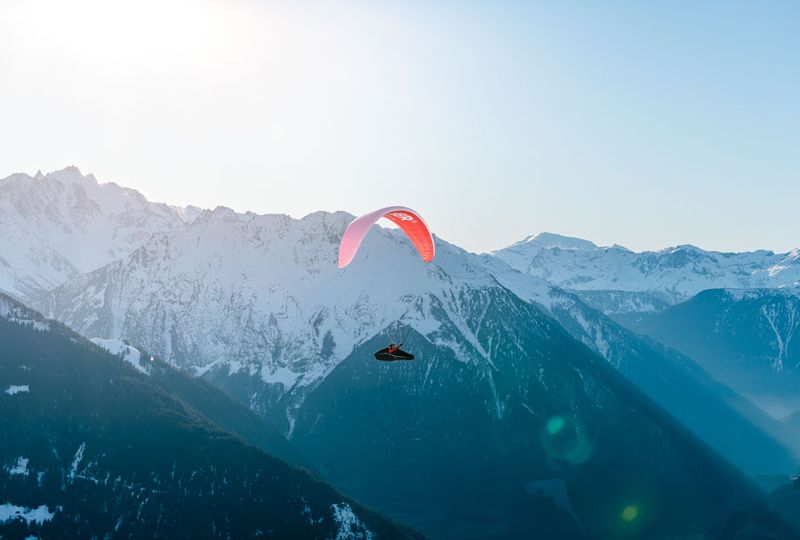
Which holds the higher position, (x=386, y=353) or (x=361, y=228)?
(x=361, y=228)

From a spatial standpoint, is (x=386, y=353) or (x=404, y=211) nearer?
(x=386, y=353)

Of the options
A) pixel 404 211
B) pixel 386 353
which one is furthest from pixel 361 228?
pixel 386 353

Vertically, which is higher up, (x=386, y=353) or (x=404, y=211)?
(x=404, y=211)

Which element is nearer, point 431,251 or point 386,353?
point 386,353

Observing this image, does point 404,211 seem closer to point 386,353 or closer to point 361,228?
point 361,228

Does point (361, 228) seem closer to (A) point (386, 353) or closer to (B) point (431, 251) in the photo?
(B) point (431, 251)
